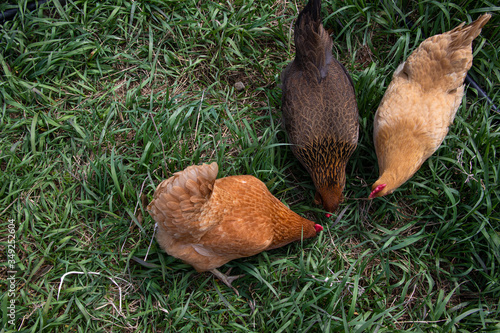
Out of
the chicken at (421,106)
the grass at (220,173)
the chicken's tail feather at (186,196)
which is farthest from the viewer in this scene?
the chicken at (421,106)

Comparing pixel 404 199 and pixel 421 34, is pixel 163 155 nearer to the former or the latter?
pixel 404 199

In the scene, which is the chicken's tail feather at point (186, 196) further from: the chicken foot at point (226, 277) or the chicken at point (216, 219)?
the chicken foot at point (226, 277)

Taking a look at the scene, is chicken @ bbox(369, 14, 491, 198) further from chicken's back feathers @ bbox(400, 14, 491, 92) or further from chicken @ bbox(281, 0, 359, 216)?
chicken @ bbox(281, 0, 359, 216)

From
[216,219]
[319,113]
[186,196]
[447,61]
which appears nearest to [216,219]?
[216,219]

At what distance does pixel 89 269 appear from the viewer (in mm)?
3029

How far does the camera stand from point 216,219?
2.72 m

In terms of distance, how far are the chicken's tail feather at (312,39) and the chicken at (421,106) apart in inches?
30.6

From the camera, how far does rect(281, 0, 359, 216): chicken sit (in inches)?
127

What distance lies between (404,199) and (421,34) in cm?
188

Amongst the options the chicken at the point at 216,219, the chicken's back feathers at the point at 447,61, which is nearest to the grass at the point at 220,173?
the chicken at the point at 216,219

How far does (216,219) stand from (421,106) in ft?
7.19

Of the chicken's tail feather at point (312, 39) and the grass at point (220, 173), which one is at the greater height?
the chicken's tail feather at point (312, 39)

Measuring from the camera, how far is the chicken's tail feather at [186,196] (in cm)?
253

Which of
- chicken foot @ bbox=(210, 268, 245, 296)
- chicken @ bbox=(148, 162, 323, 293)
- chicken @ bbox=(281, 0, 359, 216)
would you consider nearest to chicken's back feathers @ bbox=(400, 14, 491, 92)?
chicken @ bbox=(281, 0, 359, 216)
